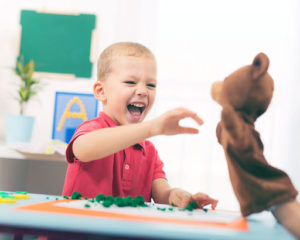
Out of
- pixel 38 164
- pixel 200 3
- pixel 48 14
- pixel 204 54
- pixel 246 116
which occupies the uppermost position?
pixel 200 3

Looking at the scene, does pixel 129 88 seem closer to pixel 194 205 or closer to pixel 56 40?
pixel 194 205

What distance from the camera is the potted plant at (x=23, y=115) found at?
188 centimetres

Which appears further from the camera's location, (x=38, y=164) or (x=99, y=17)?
(x=99, y=17)

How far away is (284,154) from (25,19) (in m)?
1.66

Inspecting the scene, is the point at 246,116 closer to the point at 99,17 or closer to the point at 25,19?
the point at 99,17

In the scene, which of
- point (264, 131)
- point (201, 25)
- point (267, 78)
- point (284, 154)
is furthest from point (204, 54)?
point (267, 78)

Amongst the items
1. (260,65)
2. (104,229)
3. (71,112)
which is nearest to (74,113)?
(71,112)

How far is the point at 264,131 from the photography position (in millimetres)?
2133

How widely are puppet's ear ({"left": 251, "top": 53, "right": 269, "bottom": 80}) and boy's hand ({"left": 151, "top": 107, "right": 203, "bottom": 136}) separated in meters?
0.11

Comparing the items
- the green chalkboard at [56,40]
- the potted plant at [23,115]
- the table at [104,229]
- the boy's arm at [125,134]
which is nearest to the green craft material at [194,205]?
the boy's arm at [125,134]

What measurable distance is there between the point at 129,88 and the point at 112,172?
0.68 ft

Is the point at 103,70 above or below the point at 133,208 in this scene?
above

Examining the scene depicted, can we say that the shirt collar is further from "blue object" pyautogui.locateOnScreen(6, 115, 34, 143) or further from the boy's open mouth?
"blue object" pyautogui.locateOnScreen(6, 115, 34, 143)

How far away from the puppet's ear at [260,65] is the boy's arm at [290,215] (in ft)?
0.62
